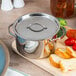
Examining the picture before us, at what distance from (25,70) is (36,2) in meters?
0.45

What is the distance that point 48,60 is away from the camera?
0.92 metres

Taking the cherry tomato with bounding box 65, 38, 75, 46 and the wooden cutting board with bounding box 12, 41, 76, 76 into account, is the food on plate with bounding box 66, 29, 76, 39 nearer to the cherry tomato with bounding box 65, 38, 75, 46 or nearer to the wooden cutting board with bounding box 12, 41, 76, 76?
the cherry tomato with bounding box 65, 38, 75, 46

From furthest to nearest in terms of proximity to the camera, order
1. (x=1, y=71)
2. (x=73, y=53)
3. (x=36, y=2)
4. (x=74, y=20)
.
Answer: (x=36, y=2) → (x=74, y=20) → (x=73, y=53) → (x=1, y=71)

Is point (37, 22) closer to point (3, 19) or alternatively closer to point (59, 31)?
point (59, 31)

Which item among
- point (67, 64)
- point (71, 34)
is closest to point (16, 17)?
point (71, 34)

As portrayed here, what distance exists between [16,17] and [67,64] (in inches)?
15.6

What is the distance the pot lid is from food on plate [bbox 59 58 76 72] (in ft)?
0.29

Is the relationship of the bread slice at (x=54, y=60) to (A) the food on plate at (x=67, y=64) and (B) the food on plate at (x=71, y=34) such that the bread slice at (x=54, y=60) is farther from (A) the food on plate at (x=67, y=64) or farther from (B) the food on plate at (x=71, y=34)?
(B) the food on plate at (x=71, y=34)

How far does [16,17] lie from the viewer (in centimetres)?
119

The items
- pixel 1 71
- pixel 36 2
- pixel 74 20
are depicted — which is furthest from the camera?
pixel 36 2

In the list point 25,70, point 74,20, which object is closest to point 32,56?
point 25,70

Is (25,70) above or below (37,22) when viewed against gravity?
below

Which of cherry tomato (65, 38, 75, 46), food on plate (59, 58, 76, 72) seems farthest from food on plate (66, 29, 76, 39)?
food on plate (59, 58, 76, 72)

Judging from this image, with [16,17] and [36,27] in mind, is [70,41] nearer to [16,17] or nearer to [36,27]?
[36,27]
